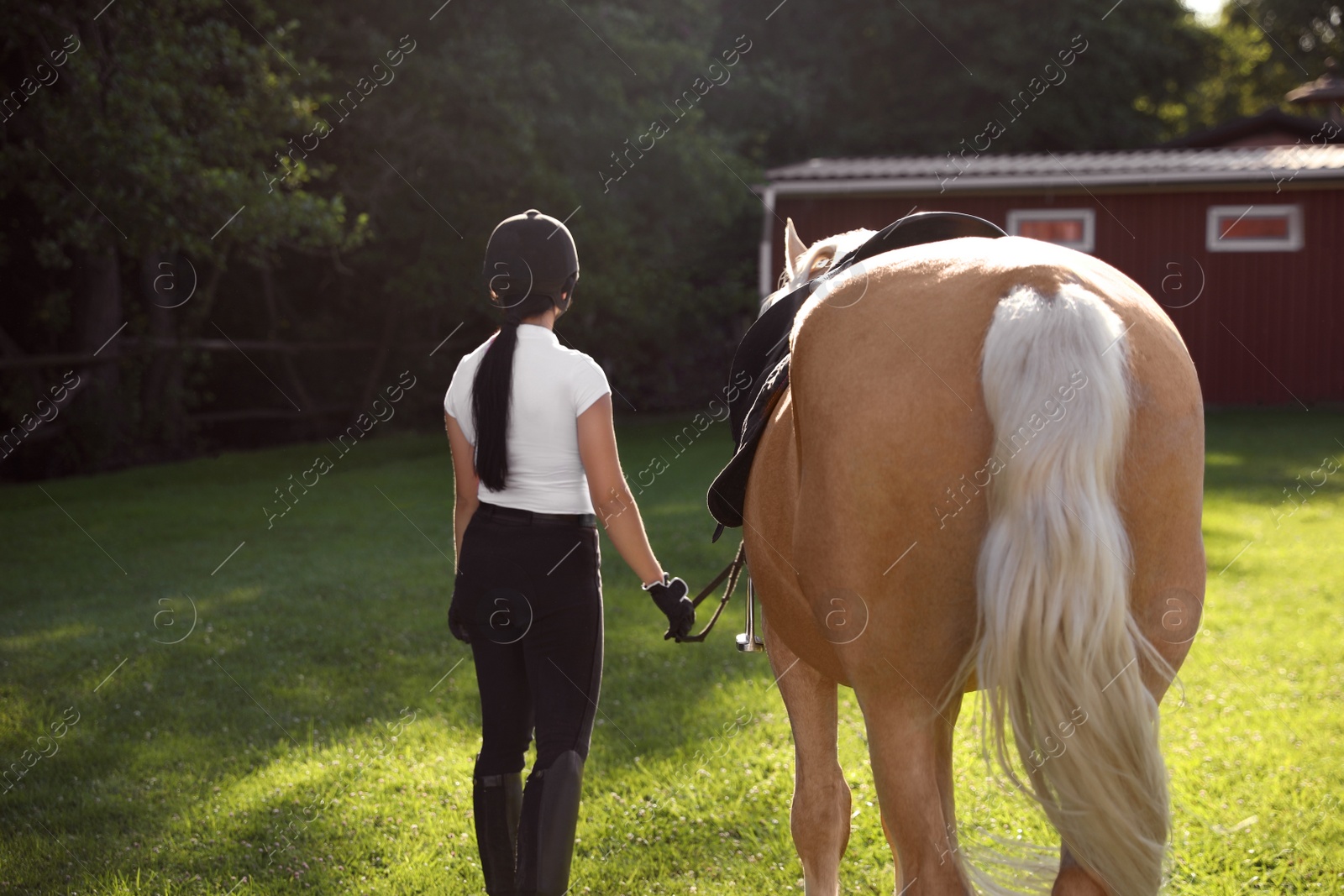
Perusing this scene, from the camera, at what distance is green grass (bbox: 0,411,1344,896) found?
3.38 metres

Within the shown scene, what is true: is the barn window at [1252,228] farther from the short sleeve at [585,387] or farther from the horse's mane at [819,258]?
the short sleeve at [585,387]

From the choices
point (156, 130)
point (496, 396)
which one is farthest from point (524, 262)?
point (156, 130)

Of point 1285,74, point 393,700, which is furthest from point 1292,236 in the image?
point 1285,74

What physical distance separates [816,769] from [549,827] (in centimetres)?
66

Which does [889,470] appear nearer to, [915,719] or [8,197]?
[915,719]

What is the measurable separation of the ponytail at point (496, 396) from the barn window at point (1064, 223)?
14.7 meters

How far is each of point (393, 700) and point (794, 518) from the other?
345cm

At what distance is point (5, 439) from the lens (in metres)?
11.4

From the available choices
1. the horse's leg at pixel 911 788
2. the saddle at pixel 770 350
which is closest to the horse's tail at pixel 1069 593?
the horse's leg at pixel 911 788

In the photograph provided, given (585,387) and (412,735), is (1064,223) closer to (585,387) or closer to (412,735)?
(412,735)

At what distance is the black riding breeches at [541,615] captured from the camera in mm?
2590

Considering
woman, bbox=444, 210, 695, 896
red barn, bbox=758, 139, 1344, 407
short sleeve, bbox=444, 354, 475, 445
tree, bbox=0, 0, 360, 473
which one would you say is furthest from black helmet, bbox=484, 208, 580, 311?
red barn, bbox=758, 139, 1344, 407

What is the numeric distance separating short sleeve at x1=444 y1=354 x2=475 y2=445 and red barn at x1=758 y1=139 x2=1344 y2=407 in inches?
531

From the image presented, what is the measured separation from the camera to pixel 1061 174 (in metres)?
15.4
